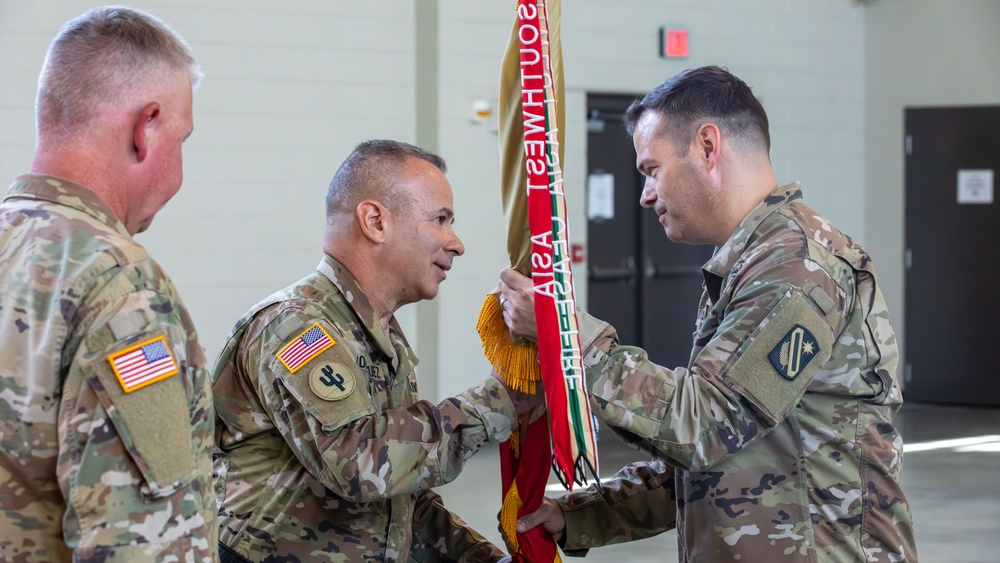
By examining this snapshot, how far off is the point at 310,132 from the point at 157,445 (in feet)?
16.1

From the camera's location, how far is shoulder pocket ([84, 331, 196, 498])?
122cm

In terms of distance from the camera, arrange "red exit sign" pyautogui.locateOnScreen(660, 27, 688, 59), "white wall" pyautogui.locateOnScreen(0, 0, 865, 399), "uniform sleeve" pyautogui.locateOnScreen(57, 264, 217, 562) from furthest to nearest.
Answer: "red exit sign" pyautogui.locateOnScreen(660, 27, 688, 59) → "white wall" pyautogui.locateOnScreen(0, 0, 865, 399) → "uniform sleeve" pyautogui.locateOnScreen(57, 264, 217, 562)

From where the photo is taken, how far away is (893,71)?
8117 mm

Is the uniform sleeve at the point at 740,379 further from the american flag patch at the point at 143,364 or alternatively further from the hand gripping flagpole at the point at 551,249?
the american flag patch at the point at 143,364

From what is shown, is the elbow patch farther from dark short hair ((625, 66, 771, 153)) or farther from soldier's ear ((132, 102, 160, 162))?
soldier's ear ((132, 102, 160, 162))

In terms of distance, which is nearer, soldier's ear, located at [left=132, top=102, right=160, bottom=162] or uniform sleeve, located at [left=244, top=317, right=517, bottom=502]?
soldier's ear, located at [left=132, top=102, right=160, bottom=162]

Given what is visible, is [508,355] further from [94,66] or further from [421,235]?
[94,66]

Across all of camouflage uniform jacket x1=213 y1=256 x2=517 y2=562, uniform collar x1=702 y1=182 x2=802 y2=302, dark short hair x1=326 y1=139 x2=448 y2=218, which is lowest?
camouflage uniform jacket x1=213 y1=256 x2=517 y2=562

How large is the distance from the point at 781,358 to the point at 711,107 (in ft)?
1.75

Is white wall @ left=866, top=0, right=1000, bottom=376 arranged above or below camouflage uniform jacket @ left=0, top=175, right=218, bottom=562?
above

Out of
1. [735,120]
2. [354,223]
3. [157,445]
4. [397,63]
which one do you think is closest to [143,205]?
[157,445]

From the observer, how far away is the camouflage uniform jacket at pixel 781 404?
1.81 metres

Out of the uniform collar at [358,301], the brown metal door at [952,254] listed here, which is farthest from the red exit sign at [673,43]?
the uniform collar at [358,301]

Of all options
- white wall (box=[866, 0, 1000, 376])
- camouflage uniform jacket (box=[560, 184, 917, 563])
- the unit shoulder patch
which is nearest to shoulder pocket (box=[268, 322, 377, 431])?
the unit shoulder patch
